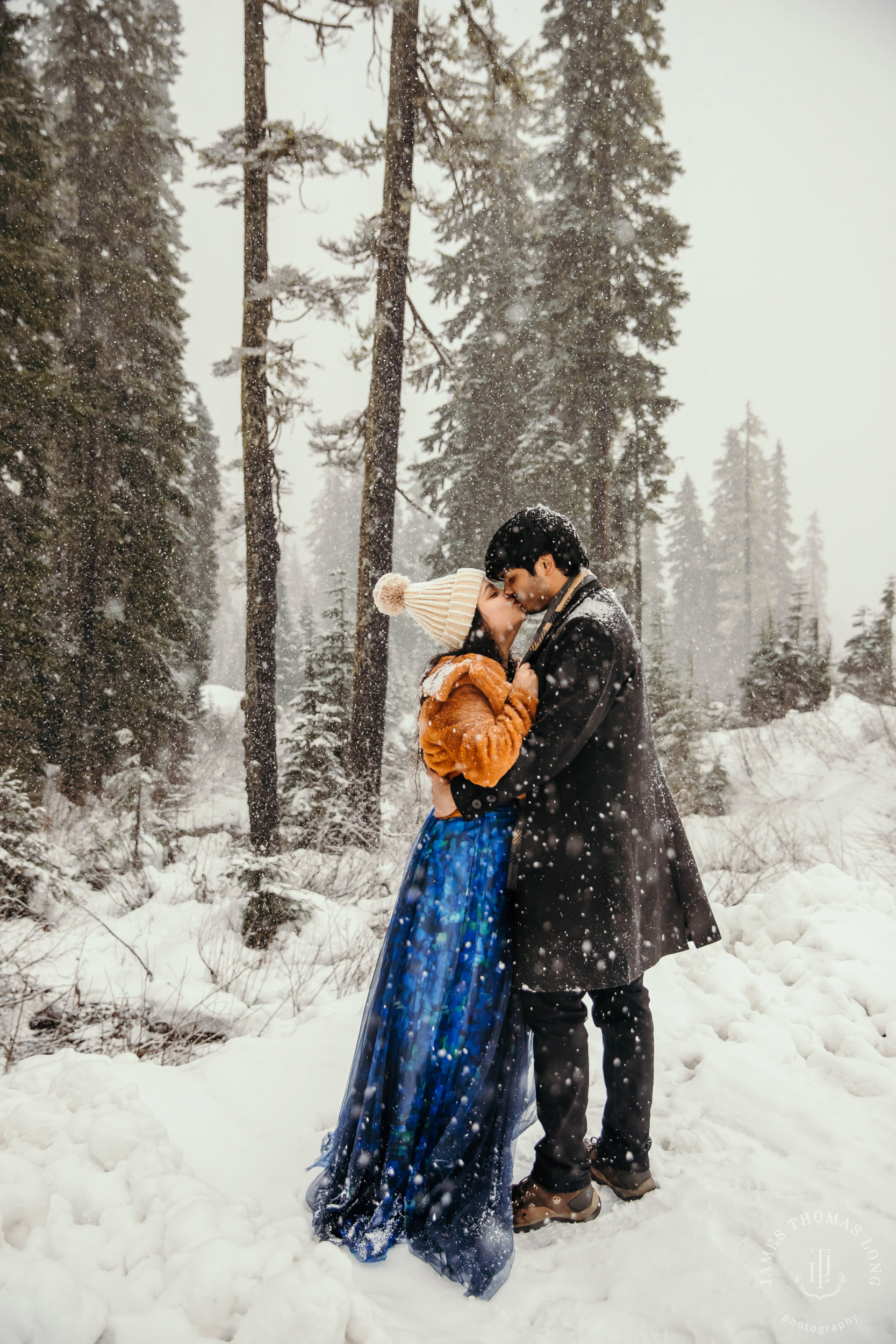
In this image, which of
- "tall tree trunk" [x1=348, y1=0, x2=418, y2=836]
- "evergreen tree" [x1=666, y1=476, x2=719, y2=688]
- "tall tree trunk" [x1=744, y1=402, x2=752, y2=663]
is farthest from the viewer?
"evergreen tree" [x1=666, y1=476, x2=719, y2=688]

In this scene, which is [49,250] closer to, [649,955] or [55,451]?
[55,451]

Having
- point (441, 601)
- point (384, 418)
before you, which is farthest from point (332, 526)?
point (441, 601)

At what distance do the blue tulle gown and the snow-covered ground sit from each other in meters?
0.15

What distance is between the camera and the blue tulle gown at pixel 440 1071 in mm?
2016

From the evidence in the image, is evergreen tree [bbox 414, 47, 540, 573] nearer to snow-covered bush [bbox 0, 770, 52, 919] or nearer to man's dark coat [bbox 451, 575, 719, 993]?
snow-covered bush [bbox 0, 770, 52, 919]

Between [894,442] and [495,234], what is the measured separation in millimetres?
132562

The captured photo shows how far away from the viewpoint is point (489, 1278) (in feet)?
6.14

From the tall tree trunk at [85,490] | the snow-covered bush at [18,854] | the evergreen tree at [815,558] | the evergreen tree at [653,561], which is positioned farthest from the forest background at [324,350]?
the evergreen tree at [815,558]

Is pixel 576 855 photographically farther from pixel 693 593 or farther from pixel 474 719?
pixel 693 593

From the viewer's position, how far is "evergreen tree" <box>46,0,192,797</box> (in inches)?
463

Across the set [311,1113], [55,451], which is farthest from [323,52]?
[311,1113]

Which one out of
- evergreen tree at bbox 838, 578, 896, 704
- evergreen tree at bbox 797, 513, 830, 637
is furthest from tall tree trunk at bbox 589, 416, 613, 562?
evergreen tree at bbox 797, 513, 830, 637

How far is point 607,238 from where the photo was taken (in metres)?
12.4

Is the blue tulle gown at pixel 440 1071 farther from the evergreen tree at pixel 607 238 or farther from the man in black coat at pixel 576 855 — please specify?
the evergreen tree at pixel 607 238
